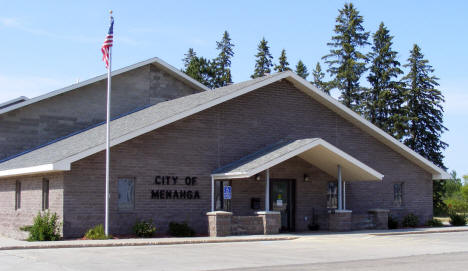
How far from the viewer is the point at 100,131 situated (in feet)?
86.0

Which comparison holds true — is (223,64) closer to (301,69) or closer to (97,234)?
(301,69)

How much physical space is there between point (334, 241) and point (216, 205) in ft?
17.5

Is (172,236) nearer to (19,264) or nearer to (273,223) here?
(273,223)

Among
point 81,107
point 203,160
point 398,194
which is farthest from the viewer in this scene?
point 81,107

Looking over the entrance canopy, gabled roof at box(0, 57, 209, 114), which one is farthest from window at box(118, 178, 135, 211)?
gabled roof at box(0, 57, 209, 114)

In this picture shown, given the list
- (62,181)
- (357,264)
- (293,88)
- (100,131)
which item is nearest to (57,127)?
(100,131)

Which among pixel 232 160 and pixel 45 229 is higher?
pixel 232 160

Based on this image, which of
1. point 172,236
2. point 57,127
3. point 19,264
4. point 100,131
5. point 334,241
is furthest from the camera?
point 57,127

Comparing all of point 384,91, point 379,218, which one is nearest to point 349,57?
point 384,91

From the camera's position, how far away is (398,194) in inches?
1160

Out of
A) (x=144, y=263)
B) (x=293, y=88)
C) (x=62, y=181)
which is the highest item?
(x=293, y=88)

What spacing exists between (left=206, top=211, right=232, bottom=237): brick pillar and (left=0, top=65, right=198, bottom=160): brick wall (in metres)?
9.72

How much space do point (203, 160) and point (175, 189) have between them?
5.25 ft

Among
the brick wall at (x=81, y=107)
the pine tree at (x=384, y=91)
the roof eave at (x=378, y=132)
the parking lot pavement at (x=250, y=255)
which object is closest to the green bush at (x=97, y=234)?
the parking lot pavement at (x=250, y=255)
